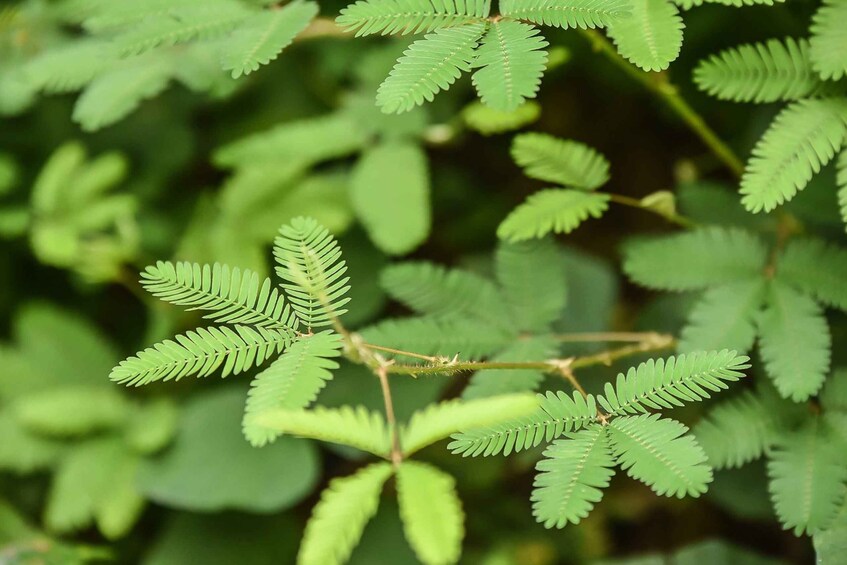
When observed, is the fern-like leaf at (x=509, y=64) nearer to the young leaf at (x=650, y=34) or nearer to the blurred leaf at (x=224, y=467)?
the young leaf at (x=650, y=34)

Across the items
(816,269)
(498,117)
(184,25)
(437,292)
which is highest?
(184,25)

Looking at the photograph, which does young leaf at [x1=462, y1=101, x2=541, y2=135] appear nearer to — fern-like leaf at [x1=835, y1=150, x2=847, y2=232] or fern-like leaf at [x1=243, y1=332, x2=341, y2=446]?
fern-like leaf at [x1=835, y1=150, x2=847, y2=232]

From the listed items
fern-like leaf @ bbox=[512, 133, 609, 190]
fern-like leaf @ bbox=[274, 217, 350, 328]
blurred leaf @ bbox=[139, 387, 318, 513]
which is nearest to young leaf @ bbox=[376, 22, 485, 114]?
fern-like leaf @ bbox=[274, 217, 350, 328]

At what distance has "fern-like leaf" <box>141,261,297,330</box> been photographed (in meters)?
1.03

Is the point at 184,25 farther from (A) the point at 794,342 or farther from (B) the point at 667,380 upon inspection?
(A) the point at 794,342

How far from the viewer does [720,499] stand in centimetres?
167

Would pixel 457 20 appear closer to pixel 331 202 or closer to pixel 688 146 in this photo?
pixel 331 202

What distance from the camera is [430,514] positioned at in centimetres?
78

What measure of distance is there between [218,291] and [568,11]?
0.67m

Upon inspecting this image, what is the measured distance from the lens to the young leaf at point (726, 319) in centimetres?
131

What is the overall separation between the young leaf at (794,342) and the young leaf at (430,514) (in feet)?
2.39

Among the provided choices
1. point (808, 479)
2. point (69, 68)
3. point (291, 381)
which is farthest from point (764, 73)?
point (69, 68)

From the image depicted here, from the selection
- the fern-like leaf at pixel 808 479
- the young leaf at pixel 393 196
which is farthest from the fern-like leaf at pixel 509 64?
the fern-like leaf at pixel 808 479

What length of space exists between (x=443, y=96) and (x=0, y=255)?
142 cm
